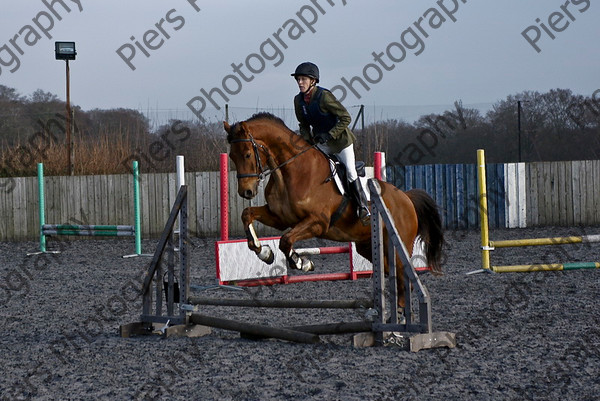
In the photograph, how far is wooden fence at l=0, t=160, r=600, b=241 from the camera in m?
16.5

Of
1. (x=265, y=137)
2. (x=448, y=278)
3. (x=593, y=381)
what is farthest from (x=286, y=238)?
(x=448, y=278)

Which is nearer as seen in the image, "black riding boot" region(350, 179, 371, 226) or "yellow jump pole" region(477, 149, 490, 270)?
"black riding boot" region(350, 179, 371, 226)

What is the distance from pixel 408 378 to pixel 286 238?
1.67 meters

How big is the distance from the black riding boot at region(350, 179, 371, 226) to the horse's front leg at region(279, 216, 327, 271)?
1.18 ft

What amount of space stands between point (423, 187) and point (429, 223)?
9650 mm

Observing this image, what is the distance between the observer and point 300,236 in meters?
5.69

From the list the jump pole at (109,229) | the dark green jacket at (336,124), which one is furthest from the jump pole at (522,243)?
the jump pole at (109,229)

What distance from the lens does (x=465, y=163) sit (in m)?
17.4

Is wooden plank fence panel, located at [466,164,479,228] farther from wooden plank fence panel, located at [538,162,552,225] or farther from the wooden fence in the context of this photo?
wooden plank fence panel, located at [538,162,552,225]

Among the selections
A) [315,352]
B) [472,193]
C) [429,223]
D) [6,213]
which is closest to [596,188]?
[472,193]

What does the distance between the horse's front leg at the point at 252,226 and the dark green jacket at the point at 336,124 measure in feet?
2.37

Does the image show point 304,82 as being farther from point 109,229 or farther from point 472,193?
point 472,193

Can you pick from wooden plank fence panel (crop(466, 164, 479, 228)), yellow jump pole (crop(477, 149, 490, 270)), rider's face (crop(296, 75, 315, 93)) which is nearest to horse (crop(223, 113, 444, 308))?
rider's face (crop(296, 75, 315, 93))

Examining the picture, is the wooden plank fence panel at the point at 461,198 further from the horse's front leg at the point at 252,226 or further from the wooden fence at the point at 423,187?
the horse's front leg at the point at 252,226
